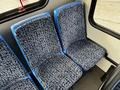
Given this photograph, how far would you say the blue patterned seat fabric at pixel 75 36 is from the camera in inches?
65.9

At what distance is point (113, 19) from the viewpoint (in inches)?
64.4

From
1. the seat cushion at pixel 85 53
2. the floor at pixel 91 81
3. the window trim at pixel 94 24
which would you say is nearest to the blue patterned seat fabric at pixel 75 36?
the seat cushion at pixel 85 53

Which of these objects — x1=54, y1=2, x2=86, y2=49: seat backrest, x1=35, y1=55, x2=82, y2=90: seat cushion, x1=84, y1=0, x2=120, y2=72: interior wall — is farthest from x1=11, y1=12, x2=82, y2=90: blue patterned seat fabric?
x1=84, y1=0, x2=120, y2=72: interior wall

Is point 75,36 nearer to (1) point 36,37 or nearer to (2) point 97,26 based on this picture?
(2) point 97,26

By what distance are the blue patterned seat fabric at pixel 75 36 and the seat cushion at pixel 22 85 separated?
1.95 ft

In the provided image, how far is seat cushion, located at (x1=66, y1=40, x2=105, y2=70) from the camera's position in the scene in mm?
1680

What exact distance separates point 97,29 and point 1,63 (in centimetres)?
123

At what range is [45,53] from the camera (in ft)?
5.40

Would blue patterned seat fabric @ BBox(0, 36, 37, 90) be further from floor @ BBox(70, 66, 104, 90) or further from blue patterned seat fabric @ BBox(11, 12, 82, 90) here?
floor @ BBox(70, 66, 104, 90)

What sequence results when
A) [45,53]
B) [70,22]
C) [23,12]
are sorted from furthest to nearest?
[70,22]
[45,53]
[23,12]

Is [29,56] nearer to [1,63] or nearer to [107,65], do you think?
[1,63]

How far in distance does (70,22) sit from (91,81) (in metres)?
0.87

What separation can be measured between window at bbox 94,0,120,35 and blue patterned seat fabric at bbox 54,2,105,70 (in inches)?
8.2

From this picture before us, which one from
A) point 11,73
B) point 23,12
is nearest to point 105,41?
point 23,12
